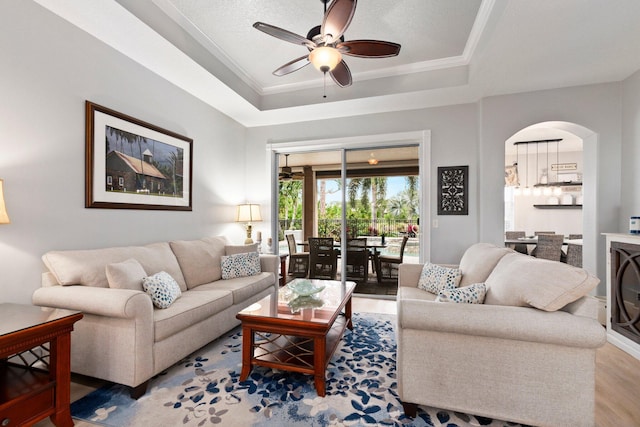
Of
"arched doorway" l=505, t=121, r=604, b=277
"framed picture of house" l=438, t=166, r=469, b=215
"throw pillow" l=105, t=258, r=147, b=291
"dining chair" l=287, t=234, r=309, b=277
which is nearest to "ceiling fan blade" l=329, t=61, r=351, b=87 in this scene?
"framed picture of house" l=438, t=166, r=469, b=215

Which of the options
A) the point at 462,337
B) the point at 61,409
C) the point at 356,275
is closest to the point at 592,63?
the point at 462,337

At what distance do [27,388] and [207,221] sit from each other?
8.75 feet

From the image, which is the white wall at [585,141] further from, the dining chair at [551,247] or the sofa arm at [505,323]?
the sofa arm at [505,323]

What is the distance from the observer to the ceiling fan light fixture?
227 centimetres

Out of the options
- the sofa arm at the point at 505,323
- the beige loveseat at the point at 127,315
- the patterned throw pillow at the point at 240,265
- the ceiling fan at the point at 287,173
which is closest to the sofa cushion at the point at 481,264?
the sofa arm at the point at 505,323

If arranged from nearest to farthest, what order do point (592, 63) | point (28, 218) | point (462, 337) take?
point (462, 337)
point (28, 218)
point (592, 63)

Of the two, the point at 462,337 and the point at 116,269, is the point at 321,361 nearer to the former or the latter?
the point at 462,337

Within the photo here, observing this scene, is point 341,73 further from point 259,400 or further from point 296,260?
point 296,260

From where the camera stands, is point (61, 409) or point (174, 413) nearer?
point (61, 409)

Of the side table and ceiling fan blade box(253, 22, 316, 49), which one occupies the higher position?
ceiling fan blade box(253, 22, 316, 49)

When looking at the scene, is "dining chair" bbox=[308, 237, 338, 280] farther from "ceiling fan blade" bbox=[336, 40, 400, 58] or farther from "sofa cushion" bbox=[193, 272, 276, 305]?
"ceiling fan blade" bbox=[336, 40, 400, 58]

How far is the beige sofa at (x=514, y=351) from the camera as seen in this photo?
1.46 m

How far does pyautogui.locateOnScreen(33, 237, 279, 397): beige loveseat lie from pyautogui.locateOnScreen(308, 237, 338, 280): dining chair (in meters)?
1.92

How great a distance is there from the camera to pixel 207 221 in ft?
13.3
